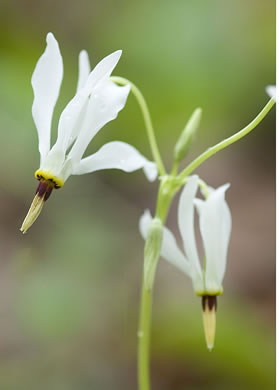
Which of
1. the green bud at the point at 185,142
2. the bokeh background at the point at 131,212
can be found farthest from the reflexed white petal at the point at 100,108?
the bokeh background at the point at 131,212

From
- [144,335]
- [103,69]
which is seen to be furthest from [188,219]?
[103,69]

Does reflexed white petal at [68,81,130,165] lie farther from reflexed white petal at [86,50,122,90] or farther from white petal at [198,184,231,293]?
white petal at [198,184,231,293]

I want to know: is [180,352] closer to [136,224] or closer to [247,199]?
[136,224]

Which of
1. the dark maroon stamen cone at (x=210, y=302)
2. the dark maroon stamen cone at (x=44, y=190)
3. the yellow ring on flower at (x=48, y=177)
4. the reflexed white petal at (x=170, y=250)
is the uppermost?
the yellow ring on flower at (x=48, y=177)

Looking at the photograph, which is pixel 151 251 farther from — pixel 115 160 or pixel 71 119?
pixel 71 119

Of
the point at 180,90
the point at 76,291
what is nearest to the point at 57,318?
the point at 76,291

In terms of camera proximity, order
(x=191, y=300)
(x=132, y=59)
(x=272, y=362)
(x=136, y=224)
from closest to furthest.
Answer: (x=272, y=362) → (x=191, y=300) → (x=136, y=224) → (x=132, y=59)

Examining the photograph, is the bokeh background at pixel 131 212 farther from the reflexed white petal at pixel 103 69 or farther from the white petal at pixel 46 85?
the reflexed white petal at pixel 103 69
